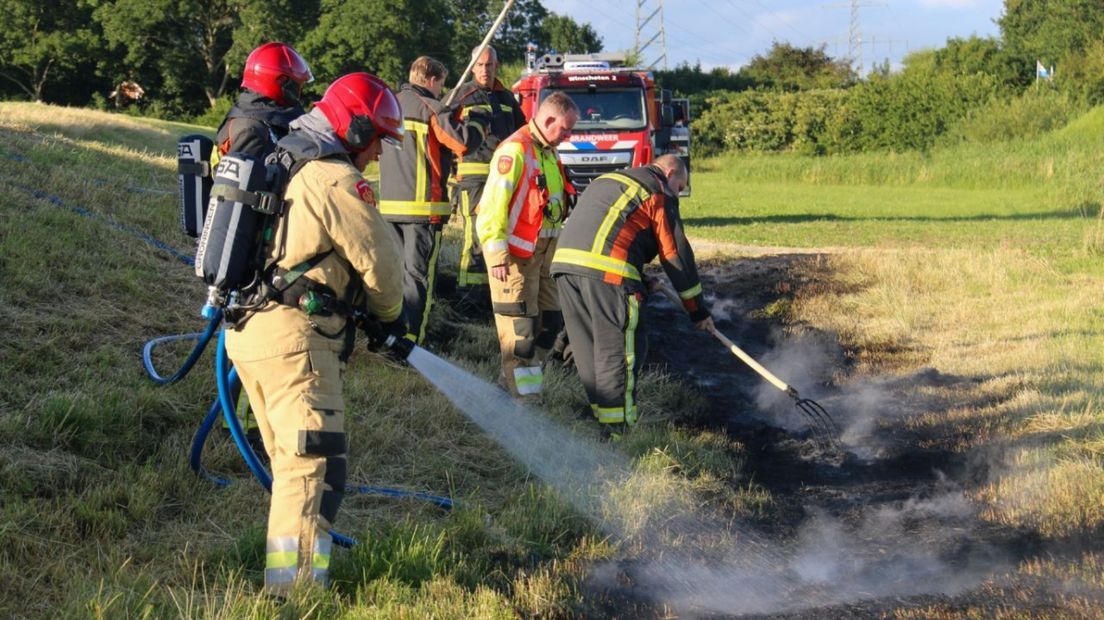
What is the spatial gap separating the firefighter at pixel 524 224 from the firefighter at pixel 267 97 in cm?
131

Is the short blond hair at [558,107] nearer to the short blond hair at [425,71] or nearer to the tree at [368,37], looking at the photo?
the short blond hair at [425,71]

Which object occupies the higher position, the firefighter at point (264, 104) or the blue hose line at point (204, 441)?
the firefighter at point (264, 104)

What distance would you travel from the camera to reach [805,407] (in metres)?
7.20

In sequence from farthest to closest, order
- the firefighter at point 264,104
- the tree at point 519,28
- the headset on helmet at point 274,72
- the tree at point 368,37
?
the tree at point 519,28, the tree at point 368,37, the headset on helmet at point 274,72, the firefighter at point 264,104

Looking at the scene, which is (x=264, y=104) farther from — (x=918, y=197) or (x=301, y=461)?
(x=918, y=197)

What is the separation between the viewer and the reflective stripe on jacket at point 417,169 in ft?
23.9

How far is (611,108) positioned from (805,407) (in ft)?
31.0

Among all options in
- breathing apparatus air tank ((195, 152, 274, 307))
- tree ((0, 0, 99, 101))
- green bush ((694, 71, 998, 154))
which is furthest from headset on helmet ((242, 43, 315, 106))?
tree ((0, 0, 99, 101))

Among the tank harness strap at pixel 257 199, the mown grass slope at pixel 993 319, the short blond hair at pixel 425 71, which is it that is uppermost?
the short blond hair at pixel 425 71

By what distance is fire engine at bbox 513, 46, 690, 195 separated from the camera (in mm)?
15711

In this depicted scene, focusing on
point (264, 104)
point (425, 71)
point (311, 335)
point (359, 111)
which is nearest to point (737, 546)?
point (311, 335)

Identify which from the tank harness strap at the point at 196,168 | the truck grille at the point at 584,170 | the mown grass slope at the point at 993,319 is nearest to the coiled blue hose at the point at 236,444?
the tank harness strap at the point at 196,168

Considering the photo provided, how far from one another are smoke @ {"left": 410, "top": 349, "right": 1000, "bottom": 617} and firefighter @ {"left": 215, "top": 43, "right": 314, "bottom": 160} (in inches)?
56.6

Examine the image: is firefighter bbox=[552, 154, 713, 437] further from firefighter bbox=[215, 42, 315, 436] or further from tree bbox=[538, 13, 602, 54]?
tree bbox=[538, 13, 602, 54]
